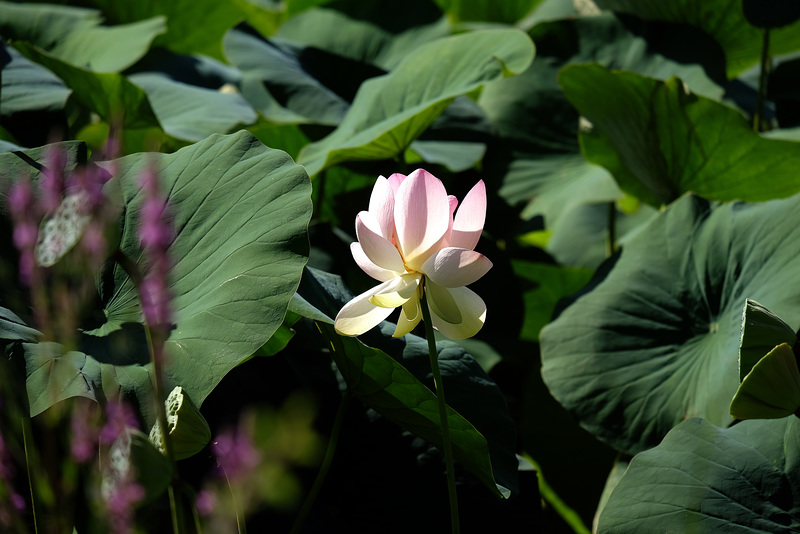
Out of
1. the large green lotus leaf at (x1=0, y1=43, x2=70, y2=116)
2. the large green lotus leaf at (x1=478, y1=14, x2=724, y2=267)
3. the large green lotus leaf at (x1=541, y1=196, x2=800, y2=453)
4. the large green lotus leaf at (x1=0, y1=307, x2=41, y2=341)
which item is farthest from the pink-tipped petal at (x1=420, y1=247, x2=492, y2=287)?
the large green lotus leaf at (x1=478, y1=14, x2=724, y2=267)

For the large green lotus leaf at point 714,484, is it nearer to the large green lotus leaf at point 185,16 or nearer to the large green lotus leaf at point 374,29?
the large green lotus leaf at point 374,29

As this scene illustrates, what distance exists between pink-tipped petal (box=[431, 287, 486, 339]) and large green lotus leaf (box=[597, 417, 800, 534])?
34 cm

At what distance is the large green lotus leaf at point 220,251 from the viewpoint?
2.28 ft

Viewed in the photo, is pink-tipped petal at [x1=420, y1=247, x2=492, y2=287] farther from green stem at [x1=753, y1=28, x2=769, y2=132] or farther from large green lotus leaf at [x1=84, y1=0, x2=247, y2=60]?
large green lotus leaf at [x1=84, y1=0, x2=247, y2=60]

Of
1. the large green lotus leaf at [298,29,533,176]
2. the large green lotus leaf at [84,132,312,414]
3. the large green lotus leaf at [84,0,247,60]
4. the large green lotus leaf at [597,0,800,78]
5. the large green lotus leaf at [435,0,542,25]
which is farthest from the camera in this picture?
the large green lotus leaf at [435,0,542,25]

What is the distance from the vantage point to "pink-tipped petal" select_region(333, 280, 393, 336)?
63 cm

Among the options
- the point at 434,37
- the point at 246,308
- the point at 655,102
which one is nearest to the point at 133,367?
the point at 246,308

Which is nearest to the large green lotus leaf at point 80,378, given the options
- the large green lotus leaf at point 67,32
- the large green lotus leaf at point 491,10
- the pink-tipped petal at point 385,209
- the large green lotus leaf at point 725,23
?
the pink-tipped petal at point 385,209

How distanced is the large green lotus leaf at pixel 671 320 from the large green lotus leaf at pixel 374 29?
2.95ft

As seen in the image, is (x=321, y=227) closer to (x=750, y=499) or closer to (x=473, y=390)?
(x=473, y=390)

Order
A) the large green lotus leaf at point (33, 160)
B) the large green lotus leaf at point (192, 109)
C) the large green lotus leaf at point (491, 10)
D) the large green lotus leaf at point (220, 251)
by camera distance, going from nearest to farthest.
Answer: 1. the large green lotus leaf at point (220, 251)
2. the large green lotus leaf at point (33, 160)
3. the large green lotus leaf at point (192, 109)
4. the large green lotus leaf at point (491, 10)

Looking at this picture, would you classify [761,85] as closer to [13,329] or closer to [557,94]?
[557,94]

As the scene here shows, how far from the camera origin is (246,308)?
0.70 meters

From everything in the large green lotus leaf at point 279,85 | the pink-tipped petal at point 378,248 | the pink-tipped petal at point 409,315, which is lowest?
the large green lotus leaf at point 279,85
